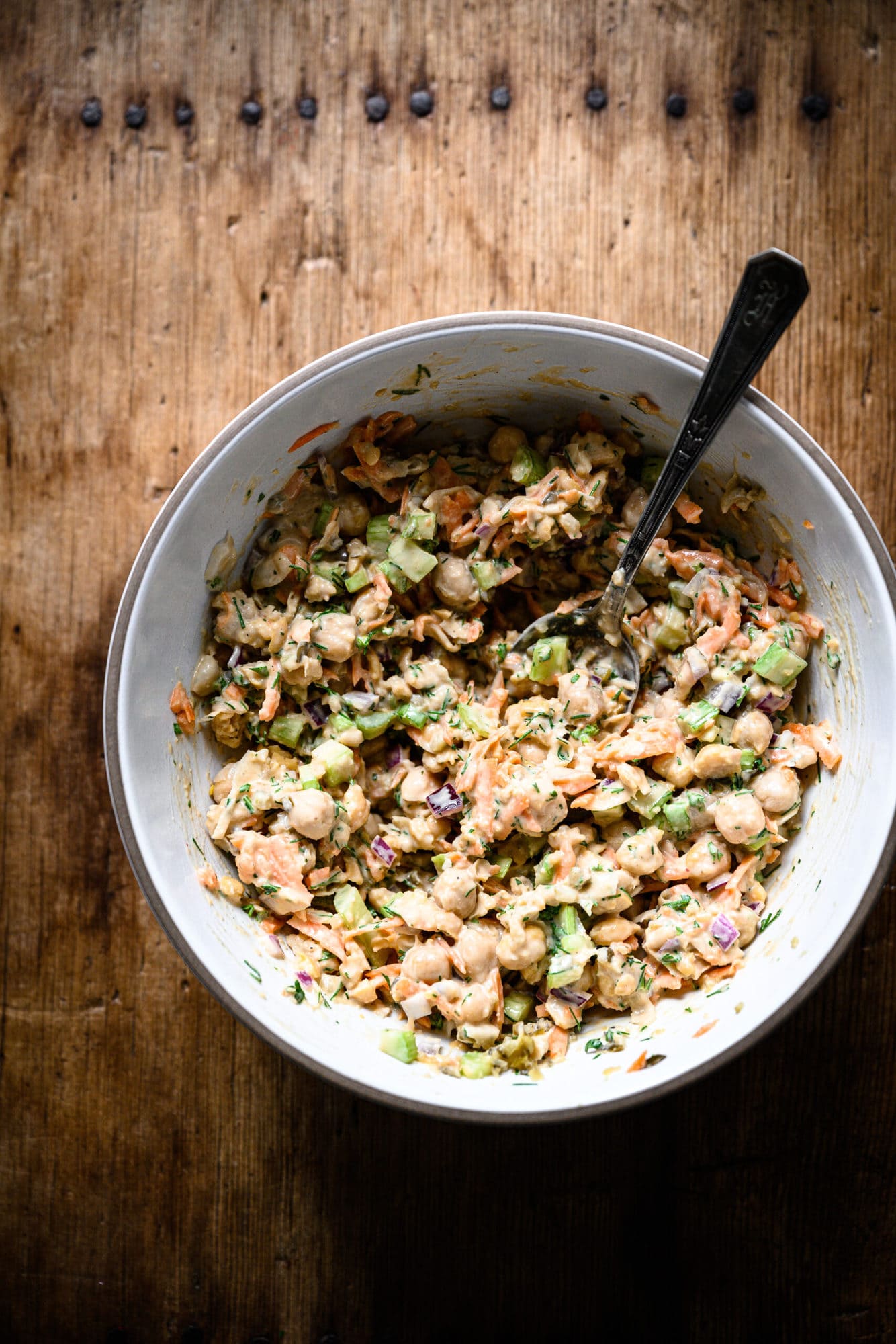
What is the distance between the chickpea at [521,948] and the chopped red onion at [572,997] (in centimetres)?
9

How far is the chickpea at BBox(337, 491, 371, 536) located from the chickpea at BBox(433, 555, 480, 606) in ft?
0.61

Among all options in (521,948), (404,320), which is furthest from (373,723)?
(404,320)

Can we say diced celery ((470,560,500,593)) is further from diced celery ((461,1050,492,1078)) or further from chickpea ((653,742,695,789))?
diced celery ((461,1050,492,1078))

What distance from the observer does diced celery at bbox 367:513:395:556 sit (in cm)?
202

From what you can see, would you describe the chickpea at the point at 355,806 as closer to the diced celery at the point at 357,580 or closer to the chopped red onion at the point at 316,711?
the chopped red onion at the point at 316,711

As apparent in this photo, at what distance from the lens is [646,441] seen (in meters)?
2.00

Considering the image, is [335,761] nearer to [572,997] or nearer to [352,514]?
[352,514]

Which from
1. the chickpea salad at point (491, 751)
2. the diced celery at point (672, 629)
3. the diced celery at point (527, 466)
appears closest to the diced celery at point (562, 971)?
the chickpea salad at point (491, 751)

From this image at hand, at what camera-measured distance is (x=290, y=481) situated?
1948mm

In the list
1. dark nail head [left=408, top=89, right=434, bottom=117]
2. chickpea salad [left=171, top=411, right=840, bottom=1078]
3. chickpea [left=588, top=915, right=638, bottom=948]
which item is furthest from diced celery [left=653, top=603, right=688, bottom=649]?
dark nail head [left=408, top=89, right=434, bottom=117]

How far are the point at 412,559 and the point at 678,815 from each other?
2.53ft

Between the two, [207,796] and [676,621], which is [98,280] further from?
[676,621]

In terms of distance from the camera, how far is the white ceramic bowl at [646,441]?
168 centimetres

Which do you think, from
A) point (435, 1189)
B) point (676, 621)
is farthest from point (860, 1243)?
point (676, 621)
